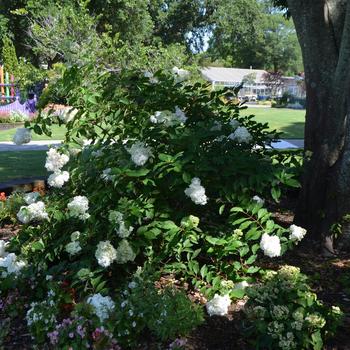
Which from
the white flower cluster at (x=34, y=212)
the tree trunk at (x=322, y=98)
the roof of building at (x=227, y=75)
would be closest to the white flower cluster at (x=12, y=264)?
the white flower cluster at (x=34, y=212)

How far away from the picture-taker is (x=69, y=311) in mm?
3023

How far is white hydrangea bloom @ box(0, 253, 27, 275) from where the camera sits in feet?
10.9

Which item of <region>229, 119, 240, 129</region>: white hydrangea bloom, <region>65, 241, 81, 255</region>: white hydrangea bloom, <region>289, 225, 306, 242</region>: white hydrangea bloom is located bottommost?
<region>65, 241, 81, 255</region>: white hydrangea bloom

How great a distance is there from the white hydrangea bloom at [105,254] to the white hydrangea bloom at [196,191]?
22.1 inches

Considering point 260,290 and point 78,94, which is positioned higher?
point 78,94

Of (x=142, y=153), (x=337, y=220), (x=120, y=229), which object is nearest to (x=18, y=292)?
(x=120, y=229)

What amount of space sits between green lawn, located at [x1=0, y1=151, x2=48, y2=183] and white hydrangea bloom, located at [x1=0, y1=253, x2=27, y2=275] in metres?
4.23

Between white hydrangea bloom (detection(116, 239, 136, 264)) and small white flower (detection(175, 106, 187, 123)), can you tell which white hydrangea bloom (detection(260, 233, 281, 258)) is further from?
small white flower (detection(175, 106, 187, 123))

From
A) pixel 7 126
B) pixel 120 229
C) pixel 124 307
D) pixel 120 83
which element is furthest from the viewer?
pixel 7 126

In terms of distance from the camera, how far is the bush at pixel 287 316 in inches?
96.4

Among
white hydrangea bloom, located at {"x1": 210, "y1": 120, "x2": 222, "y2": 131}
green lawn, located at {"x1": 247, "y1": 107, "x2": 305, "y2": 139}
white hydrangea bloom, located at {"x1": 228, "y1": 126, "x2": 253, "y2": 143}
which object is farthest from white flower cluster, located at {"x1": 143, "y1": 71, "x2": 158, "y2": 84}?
green lawn, located at {"x1": 247, "y1": 107, "x2": 305, "y2": 139}

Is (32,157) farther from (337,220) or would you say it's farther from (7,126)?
(7,126)

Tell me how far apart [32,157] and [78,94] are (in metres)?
7.42

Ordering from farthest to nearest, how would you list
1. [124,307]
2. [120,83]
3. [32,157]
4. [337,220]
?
1. [32,157]
2. [337,220]
3. [120,83]
4. [124,307]
